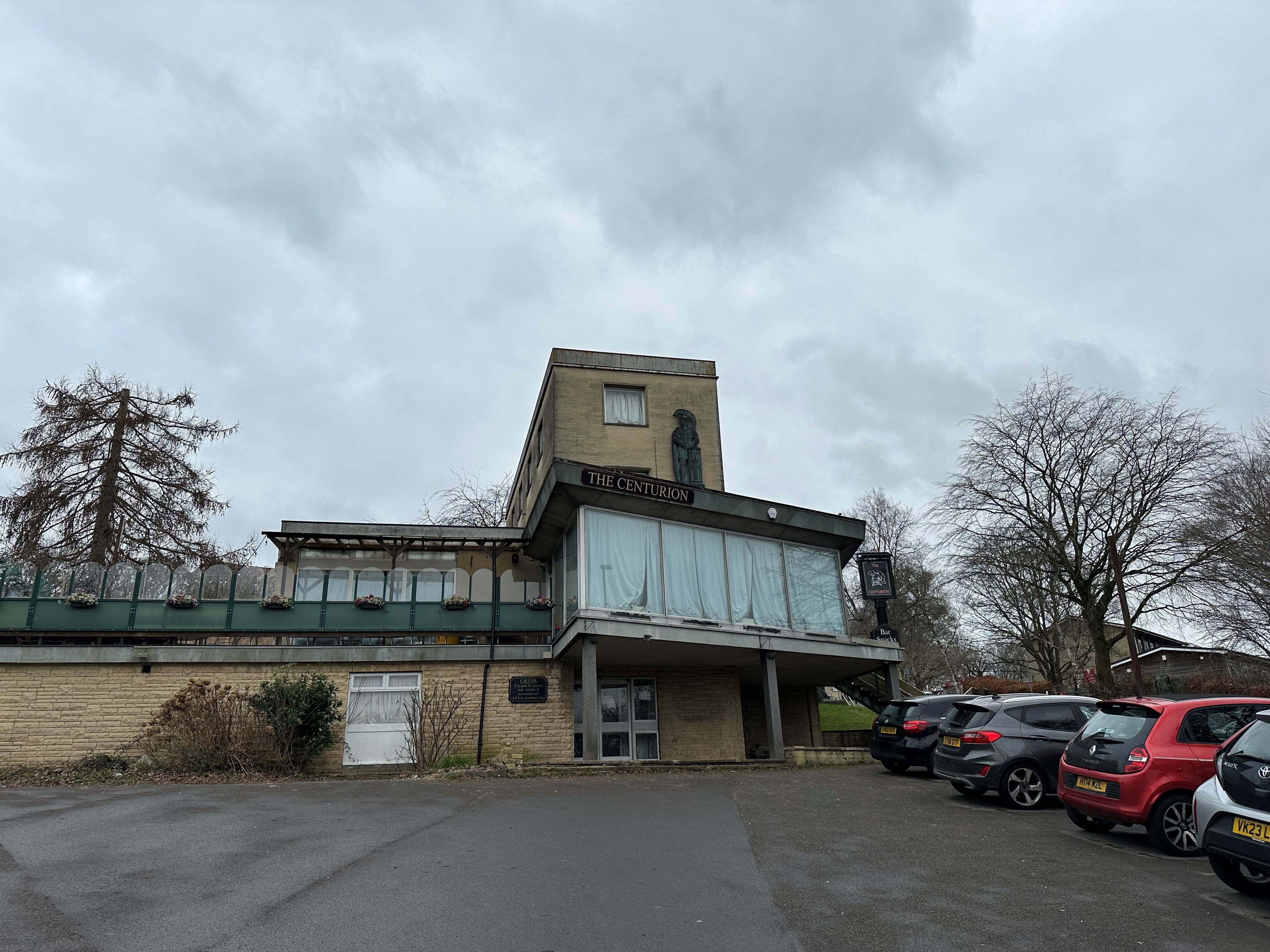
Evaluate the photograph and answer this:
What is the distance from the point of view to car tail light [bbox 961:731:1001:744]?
1049 cm

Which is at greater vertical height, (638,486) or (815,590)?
(638,486)

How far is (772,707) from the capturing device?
56.1 ft

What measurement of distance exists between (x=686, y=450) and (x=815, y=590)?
6.97 m

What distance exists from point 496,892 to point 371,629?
12960mm

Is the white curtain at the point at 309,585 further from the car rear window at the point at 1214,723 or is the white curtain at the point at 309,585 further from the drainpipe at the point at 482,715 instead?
the car rear window at the point at 1214,723

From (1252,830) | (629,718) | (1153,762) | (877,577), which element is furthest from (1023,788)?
(877,577)

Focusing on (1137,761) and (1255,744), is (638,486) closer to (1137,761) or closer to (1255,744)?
(1137,761)

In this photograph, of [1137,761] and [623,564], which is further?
[623,564]

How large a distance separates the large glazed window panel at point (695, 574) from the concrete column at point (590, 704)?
6.48 feet

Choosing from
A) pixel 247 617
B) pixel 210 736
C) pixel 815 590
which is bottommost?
pixel 210 736

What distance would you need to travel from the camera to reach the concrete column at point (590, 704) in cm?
1470

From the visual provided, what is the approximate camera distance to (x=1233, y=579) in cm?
2208

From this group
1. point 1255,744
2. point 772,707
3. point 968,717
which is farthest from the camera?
point 772,707

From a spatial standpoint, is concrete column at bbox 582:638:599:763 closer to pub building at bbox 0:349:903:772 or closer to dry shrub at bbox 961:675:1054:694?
pub building at bbox 0:349:903:772
